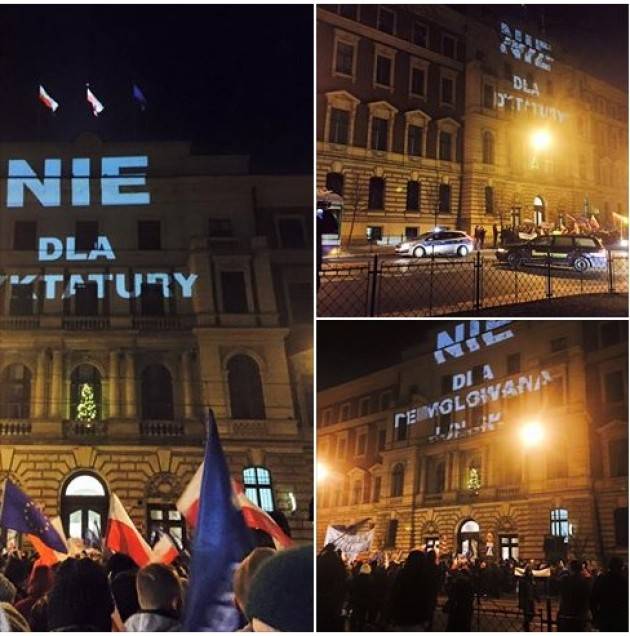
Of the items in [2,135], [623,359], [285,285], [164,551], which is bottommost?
[164,551]

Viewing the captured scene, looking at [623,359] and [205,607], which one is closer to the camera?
[205,607]

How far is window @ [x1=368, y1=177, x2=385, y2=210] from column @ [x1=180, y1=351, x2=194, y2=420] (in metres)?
1.17

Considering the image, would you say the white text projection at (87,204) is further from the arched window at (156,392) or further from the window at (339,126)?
the window at (339,126)

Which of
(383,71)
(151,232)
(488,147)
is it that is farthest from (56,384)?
(488,147)

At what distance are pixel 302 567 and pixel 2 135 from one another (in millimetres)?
2539

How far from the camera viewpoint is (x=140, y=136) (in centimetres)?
511

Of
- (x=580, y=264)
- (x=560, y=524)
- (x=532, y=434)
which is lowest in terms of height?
(x=560, y=524)

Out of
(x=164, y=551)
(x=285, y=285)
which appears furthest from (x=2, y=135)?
(x=164, y=551)

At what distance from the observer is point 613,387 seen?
16.6 feet

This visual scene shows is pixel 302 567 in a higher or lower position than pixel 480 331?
lower

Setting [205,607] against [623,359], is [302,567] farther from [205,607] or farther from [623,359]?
[623,359]

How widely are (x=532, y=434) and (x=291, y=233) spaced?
60.3 inches

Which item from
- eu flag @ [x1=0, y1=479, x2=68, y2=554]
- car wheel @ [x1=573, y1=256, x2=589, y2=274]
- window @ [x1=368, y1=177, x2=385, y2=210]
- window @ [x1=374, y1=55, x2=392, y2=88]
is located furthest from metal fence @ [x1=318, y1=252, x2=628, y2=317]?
eu flag @ [x1=0, y1=479, x2=68, y2=554]

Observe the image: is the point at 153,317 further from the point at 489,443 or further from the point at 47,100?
the point at 489,443
